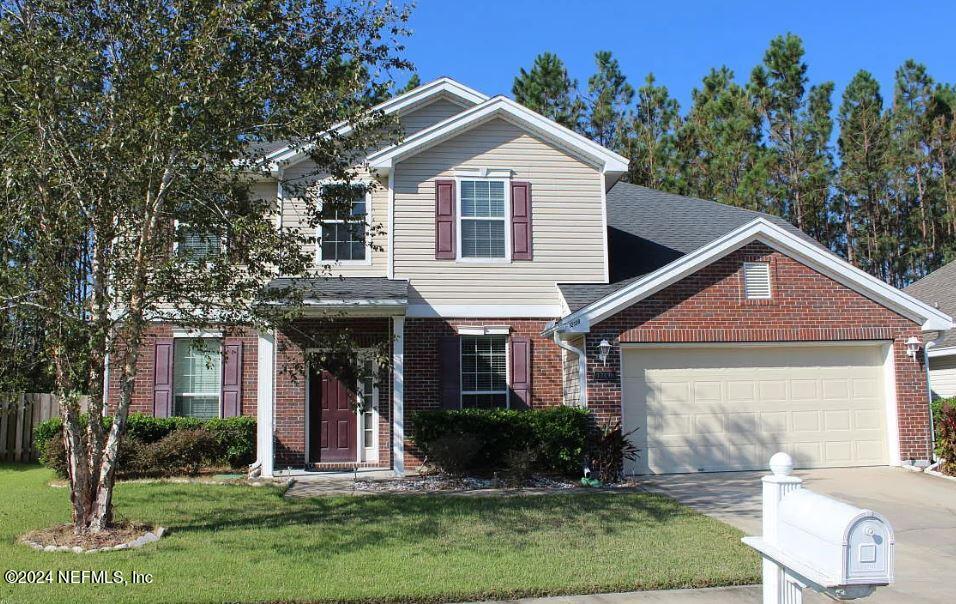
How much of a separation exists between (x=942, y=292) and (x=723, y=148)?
10.5 m

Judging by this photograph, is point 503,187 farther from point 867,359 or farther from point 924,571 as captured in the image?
point 924,571

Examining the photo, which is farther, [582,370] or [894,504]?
[582,370]

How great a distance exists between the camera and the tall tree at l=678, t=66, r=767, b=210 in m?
28.9

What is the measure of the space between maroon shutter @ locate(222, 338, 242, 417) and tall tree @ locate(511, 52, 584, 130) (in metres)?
20.5

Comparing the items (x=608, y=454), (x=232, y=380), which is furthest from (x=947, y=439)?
(x=232, y=380)

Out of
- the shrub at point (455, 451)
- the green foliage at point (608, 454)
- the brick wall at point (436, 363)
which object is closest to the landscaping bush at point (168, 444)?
the brick wall at point (436, 363)

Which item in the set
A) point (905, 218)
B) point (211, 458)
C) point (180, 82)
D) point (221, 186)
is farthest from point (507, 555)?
point (905, 218)

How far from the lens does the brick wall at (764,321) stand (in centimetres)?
1294

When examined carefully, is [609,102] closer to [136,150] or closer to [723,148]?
[723,148]

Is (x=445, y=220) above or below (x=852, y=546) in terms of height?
above

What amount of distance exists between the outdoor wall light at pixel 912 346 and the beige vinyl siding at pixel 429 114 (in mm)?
9430

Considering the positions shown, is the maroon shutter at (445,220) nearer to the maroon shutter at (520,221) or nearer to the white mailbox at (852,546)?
the maroon shutter at (520,221)

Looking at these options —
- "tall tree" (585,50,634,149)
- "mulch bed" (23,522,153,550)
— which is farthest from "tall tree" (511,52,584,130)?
"mulch bed" (23,522,153,550)

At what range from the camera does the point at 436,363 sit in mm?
14039
